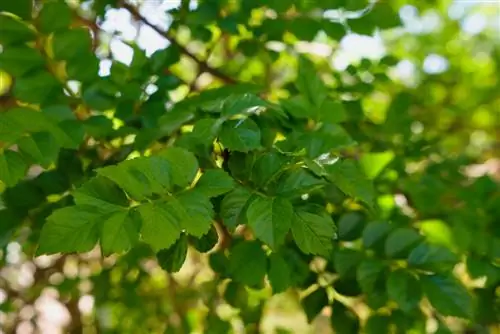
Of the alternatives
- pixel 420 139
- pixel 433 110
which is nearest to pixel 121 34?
pixel 420 139

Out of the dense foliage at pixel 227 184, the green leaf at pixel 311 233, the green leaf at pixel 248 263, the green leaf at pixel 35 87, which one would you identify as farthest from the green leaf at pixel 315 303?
the green leaf at pixel 35 87

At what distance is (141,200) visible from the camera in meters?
0.46

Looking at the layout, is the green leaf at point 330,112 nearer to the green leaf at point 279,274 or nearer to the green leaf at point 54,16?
the green leaf at point 279,274

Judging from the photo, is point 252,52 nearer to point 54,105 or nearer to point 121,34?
point 121,34

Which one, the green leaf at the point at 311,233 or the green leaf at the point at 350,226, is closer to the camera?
the green leaf at the point at 311,233

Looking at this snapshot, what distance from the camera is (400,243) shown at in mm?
637

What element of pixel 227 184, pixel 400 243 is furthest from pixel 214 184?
pixel 400 243

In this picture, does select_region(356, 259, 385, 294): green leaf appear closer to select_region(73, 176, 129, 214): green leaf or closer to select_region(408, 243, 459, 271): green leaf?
select_region(408, 243, 459, 271): green leaf

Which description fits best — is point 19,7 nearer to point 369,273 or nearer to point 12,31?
point 12,31

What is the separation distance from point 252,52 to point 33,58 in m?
0.26

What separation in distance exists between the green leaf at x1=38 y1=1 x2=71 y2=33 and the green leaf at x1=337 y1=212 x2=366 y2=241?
0.32 m

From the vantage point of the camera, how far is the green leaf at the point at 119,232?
0.44 m

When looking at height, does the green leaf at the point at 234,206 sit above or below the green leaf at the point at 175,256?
above

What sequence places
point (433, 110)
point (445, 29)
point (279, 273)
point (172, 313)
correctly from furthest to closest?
point (445, 29) < point (433, 110) < point (172, 313) < point (279, 273)
